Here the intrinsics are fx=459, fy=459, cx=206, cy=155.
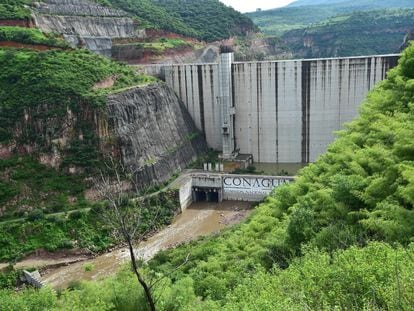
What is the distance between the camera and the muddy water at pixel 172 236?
80.7 feet

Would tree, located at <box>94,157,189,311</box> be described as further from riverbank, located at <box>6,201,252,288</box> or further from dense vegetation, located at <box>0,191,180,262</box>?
riverbank, located at <box>6,201,252,288</box>

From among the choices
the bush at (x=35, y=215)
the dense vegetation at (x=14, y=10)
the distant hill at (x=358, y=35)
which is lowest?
the bush at (x=35, y=215)

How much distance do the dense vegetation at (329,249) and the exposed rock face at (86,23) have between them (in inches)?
1249

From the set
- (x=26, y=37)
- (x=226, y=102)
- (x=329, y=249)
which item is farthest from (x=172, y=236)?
(x=26, y=37)

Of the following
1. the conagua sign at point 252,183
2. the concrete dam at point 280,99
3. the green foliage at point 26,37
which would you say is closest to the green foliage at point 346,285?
the conagua sign at point 252,183

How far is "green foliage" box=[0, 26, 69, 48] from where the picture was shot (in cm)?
3722

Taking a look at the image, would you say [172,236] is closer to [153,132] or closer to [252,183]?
[252,183]

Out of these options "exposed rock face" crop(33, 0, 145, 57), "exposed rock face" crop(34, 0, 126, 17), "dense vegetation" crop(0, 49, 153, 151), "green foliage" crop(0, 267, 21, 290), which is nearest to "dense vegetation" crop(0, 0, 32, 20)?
"exposed rock face" crop(33, 0, 145, 57)

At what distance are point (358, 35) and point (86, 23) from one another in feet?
217

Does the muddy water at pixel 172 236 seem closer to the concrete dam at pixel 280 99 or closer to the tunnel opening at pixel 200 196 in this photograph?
the tunnel opening at pixel 200 196

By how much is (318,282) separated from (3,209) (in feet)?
76.7

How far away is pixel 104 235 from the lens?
27.5m

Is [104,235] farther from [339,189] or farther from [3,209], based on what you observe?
[339,189]

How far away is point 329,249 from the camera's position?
35.5 feet
